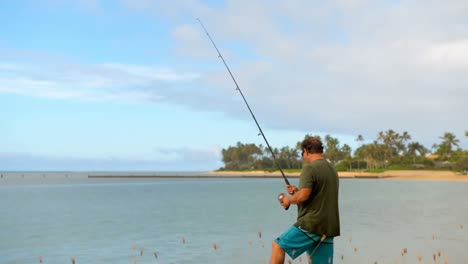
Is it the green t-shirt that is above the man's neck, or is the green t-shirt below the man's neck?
below

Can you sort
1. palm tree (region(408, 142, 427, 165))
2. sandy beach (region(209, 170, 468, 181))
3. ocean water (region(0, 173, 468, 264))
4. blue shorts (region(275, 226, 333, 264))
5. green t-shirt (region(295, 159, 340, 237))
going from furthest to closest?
1. palm tree (region(408, 142, 427, 165))
2. sandy beach (region(209, 170, 468, 181))
3. ocean water (region(0, 173, 468, 264))
4. blue shorts (region(275, 226, 333, 264))
5. green t-shirt (region(295, 159, 340, 237))

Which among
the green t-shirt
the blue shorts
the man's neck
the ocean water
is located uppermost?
the man's neck

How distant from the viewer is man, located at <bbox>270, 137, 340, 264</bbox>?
550cm

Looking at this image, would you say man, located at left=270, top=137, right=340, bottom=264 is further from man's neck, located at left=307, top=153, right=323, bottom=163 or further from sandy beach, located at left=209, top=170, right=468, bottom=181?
sandy beach, located at left=209, top=170, right=468, bottom=181

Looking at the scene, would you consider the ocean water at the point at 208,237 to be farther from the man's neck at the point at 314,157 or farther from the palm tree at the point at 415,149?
the palm tree at the point at 415,149

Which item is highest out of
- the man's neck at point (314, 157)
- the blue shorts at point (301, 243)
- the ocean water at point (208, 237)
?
the man's neck at point (314, 157)

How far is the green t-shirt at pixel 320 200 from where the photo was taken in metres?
5.49

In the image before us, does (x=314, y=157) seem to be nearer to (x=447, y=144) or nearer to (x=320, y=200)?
(x=320, y=200)

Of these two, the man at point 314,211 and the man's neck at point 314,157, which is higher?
the man's neck at point 314,157

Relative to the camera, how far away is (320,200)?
5.56 m

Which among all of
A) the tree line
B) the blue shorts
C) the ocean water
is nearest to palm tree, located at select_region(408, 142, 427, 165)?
the tree line

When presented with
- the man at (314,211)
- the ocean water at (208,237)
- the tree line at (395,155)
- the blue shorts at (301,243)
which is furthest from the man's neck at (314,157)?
the tree line at (395,155)

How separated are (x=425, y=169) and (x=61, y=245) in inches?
4457

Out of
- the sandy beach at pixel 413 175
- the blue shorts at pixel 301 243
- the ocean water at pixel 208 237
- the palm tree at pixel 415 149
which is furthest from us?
the palm tree at pixel 415 149
